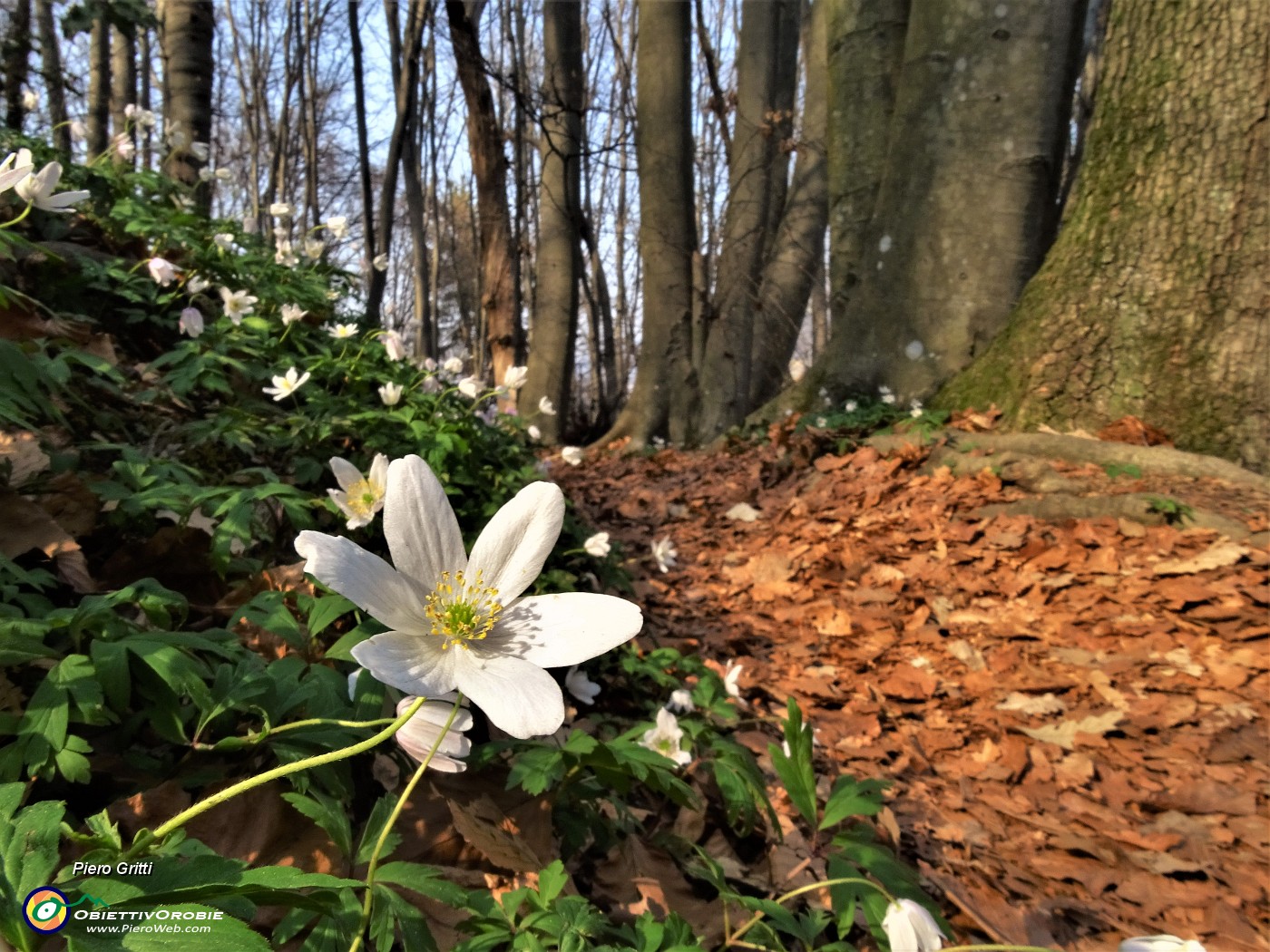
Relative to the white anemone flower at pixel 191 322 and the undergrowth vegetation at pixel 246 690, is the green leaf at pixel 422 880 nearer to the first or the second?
the undergrowth vegetation at pixel 246 690

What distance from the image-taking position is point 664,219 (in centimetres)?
852

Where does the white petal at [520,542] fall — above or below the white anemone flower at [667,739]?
above

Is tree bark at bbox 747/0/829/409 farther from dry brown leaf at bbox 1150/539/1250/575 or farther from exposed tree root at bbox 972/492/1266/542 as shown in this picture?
dry brown leaf at bbox 1150/539/1250/575

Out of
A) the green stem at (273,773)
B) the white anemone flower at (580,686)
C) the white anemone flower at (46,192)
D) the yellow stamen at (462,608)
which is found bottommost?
the white anemone flower at (580,686)

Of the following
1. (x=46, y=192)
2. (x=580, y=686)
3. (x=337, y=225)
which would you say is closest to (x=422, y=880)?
(x=580, y=686)

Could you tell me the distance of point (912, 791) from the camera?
2488 millimetres

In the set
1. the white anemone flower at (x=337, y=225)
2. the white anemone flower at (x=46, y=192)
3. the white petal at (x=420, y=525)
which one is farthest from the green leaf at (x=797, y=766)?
the white anemone flower at (x=337, y=225)

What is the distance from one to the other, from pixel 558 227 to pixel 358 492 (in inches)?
306

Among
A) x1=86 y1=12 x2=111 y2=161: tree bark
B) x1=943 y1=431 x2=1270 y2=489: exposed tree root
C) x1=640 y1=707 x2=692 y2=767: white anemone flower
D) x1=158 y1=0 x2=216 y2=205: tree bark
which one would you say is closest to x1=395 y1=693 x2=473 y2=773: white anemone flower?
x1=640 y1=707 x2=692 y2=767: white anemone flower

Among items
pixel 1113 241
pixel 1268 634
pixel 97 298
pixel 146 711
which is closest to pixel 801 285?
pixel 1113 241

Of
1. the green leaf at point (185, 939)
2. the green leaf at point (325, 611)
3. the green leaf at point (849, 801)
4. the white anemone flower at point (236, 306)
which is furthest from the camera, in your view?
the white anemone flower at point (236, 306)

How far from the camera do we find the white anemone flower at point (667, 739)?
184 centimetres
